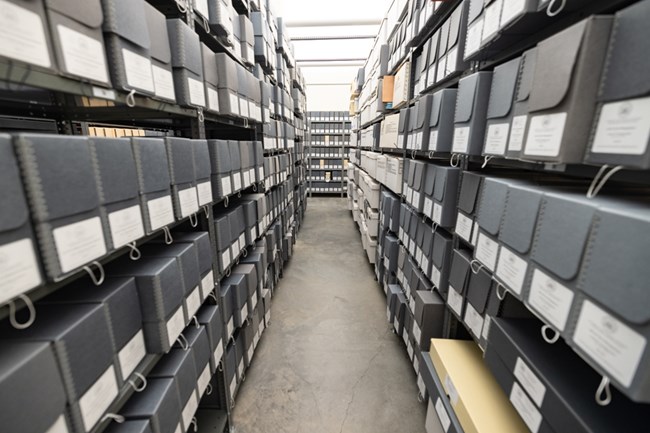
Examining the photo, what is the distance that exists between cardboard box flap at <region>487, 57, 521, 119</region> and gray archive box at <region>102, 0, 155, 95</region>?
1030 millimetres

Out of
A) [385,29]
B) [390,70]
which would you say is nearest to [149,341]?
[390,70]

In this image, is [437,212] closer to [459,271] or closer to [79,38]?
[459,271]

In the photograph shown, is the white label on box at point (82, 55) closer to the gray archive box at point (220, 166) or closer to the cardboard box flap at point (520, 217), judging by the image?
the gray archive box at point (220, 166)

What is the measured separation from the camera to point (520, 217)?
708 mm

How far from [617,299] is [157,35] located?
48.9 inches

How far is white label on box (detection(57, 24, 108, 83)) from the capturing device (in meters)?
Answer: 0.54

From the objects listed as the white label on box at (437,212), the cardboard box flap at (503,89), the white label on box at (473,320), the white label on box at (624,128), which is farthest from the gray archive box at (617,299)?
the white label on box at (437,212)

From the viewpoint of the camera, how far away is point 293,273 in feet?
10.2

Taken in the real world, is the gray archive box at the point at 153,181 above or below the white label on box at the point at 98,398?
above

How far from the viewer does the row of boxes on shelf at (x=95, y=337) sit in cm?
47

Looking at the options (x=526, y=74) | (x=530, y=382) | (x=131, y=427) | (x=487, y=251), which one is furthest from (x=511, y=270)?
(x=131, y=427)

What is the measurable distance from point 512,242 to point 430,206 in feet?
2.44

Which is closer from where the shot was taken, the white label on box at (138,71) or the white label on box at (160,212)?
the white label on box at (138,71)

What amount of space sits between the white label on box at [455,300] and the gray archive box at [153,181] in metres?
1.17
